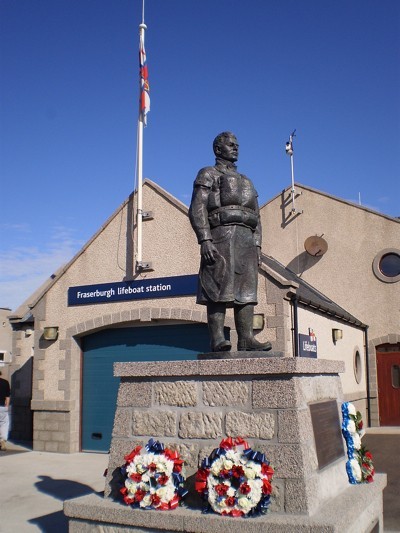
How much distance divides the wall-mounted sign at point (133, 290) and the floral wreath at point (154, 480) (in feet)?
21.9

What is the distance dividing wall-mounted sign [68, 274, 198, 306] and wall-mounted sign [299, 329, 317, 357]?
2.33m

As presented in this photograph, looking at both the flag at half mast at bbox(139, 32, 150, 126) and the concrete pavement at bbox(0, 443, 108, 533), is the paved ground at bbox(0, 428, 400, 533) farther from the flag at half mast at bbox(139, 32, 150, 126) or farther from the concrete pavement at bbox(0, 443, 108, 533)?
the flag at half mast at bbox(139, 32, 150, 126)

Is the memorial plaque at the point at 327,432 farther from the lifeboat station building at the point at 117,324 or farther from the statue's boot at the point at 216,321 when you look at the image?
the lifeboat station building at the point at 117,324

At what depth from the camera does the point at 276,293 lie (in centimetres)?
1061

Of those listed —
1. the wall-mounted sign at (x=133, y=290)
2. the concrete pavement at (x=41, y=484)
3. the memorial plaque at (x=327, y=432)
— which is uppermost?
the wall-mounted sign at (x=133, y=290)

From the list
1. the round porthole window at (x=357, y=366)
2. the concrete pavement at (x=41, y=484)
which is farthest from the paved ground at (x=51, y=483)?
the round porthole window at (x=357, y=366)

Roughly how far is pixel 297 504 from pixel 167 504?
99 cm

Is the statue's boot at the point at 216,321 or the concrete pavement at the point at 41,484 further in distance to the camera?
the concrete pavement at the point at 41,484

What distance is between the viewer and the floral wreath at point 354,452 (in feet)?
17.6

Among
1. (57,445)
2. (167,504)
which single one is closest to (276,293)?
(57,445)

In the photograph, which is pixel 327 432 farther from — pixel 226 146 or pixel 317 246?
pixel 317 246

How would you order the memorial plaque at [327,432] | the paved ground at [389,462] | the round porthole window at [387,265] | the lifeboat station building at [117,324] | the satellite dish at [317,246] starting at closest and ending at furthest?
1. the memorial plaque at [327,432]
2. the paved ground at [389,462]
3. the lifeboat station building at [117,324]
4. the round porthole window at [387,265]
5. the satellite dish at [317,246]

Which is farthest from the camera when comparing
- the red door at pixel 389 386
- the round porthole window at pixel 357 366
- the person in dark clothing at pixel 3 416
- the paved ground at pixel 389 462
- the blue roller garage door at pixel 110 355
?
the red door at pixel 389 386

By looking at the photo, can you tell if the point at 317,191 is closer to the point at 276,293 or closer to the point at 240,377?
the point at 276,293
